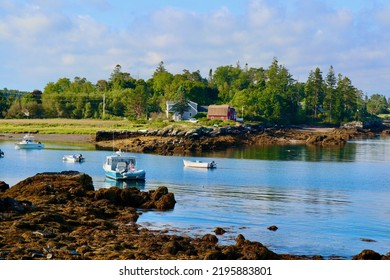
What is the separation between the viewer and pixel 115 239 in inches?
998

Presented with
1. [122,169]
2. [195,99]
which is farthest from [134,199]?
[195,99]

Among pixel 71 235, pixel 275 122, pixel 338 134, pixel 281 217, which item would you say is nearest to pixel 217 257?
pixel 71 235

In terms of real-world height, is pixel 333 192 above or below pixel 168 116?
below

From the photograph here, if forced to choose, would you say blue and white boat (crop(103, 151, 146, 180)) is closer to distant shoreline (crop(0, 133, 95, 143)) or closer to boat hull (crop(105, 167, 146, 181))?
boat hull (crop(105, 167, 146, 181))

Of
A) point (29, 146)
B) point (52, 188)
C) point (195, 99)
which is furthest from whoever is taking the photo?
point (195, 99)

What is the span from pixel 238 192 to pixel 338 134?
3145 inches

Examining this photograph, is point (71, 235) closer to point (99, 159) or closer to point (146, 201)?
point (146, 201)

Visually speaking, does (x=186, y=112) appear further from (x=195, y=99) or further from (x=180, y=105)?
(x=195, y=99)

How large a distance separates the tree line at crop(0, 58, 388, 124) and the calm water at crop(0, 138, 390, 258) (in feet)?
163

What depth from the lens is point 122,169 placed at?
55188mm

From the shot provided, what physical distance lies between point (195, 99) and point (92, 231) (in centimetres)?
12054

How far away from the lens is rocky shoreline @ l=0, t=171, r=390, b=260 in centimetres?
2211

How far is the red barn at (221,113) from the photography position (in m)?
124

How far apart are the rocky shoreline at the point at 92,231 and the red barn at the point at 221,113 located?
85665 millimetres
